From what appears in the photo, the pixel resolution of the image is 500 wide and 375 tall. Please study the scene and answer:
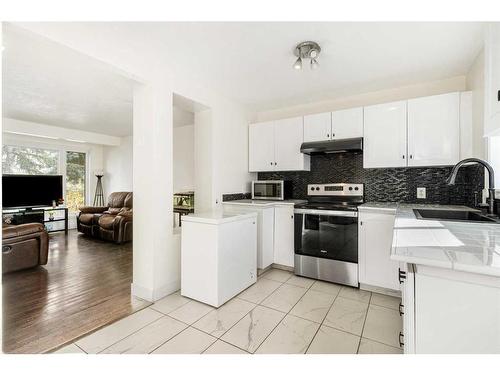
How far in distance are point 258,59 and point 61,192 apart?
577 centimetres

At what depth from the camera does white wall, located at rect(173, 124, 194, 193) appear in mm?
4977

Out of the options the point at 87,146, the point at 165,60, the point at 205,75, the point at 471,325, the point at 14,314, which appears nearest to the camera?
the point at 471,325

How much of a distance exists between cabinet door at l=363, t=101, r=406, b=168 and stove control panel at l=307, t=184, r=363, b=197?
366 mm

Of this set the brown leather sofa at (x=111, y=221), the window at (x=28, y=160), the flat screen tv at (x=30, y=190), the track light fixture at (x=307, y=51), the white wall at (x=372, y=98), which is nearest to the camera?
the track light fixture at (x=307, y=51)

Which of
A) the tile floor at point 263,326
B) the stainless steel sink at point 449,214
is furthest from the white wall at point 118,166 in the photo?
the stainless steel sink at point 449,214

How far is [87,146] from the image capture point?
6.24 meters

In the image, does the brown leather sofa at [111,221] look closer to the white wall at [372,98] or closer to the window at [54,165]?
the window at [54,165]

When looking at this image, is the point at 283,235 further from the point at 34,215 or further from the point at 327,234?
the point at 34,215

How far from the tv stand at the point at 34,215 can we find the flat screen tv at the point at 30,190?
0.23 m

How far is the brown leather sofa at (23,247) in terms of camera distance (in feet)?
9.32

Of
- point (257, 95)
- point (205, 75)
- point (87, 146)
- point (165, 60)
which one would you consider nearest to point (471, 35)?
point (257, 95)

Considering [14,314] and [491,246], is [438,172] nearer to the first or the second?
[491,246]

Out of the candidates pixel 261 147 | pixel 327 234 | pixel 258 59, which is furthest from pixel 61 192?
pixel 327 234
